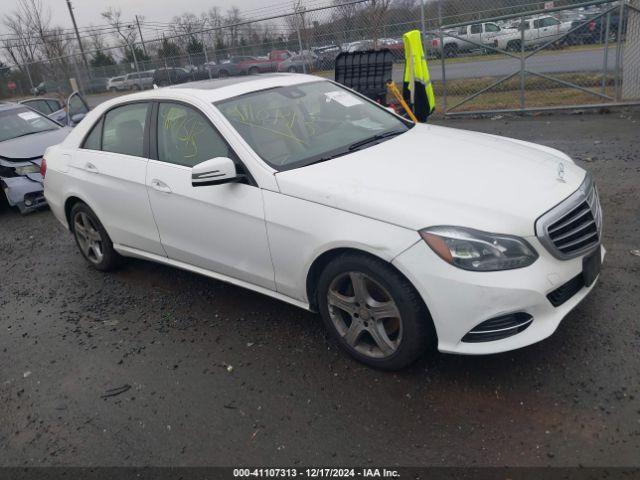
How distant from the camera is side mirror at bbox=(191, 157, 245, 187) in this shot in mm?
3342

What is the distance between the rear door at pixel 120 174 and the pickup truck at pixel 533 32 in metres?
7.67

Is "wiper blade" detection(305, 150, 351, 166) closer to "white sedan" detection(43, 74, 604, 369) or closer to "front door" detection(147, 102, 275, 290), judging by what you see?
"white sedan" detection(43, 74, 604, 369)

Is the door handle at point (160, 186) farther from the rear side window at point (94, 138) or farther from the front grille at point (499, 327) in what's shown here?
the front grille at point (499, 327)

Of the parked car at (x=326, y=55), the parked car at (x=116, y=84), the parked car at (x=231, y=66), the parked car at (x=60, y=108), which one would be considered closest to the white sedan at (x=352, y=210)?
the parked car at (x=60, y=108)

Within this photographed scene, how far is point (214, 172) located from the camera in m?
3.35

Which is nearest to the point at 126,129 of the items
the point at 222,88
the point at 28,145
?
the point at 222,88

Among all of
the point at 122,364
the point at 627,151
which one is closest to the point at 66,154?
the point at 122,364

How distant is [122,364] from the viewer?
12.1 feet

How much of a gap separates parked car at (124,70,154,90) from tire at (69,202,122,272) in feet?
40.5

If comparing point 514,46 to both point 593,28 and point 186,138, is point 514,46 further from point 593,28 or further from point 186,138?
point 186,138

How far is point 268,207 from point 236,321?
1089mm

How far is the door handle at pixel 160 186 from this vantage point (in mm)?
3948

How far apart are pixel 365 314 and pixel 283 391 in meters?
0.66

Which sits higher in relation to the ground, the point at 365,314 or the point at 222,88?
the point at 222,88
